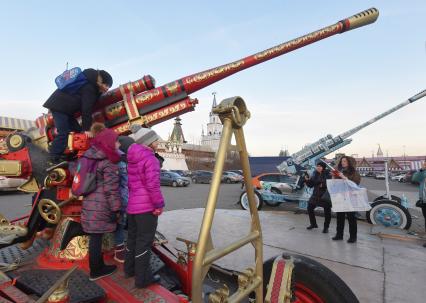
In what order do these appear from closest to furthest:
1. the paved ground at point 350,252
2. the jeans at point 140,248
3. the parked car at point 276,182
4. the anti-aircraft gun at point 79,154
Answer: the jeans at point 140,248
the anti-aircraft gun at point 79,154
the paved ground at point 350,252
the parked car at point 276,182

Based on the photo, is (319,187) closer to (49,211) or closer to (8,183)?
(49,211)

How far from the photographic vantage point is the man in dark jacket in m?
2.62

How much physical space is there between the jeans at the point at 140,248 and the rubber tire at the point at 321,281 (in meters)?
0.96

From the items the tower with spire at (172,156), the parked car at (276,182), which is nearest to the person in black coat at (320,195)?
the parked car at (276,182)

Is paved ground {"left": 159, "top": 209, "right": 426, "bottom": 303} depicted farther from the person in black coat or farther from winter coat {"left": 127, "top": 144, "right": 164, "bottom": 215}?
winter coat {"left": 127, "top": 144, "right": 164, "bottom": 215}

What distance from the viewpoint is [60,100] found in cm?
265

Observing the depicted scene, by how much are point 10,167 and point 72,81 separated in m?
1.07

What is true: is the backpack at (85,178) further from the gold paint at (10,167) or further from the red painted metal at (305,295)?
the red painted metal at (305,295)

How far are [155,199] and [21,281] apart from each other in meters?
1.07

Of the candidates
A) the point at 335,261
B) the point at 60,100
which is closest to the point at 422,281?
the point at 335,261

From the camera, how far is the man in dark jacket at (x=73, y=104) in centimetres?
262

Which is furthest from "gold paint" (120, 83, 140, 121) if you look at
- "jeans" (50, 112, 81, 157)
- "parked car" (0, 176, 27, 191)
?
"parked car" (0, 176, 27, 191)

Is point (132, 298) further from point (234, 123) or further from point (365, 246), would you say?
point (365, 246)

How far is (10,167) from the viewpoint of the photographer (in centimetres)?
284
